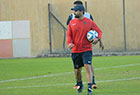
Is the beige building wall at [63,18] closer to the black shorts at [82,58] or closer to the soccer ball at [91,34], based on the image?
the black shorts at [82,58]

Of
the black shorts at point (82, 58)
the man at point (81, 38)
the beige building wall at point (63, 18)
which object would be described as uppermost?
the beige building wall at point (63, 18)

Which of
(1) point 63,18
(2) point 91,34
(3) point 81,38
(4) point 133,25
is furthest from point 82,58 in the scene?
(1) point 63,18

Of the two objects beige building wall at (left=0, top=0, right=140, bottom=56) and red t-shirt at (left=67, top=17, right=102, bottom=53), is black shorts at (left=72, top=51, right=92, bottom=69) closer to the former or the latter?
red t-shirt at (left=67, top=17, right=102, bottom=53)

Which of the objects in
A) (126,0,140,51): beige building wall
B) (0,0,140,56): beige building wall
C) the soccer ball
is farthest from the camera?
(0,0,140,56): beige building wall

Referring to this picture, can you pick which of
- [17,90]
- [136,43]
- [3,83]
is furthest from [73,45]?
[136,43]

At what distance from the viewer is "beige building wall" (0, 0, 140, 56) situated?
89.3 feet

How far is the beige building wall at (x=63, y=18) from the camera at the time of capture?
27219 mm

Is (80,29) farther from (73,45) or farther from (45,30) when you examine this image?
(45,30)

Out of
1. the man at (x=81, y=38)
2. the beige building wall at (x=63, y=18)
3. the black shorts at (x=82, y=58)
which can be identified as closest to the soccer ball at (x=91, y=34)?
the man at (x=81, y=38)

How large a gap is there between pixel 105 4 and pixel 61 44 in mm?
3509

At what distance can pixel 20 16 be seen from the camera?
2850 cm

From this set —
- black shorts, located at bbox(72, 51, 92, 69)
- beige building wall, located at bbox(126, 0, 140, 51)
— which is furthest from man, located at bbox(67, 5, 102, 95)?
beige building wall, located at bbox(126, 0, 140, 51)

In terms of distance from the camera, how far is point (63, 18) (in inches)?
1100

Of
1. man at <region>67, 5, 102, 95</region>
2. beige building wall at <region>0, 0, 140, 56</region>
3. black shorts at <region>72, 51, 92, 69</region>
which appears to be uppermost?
beige building wall at <region>0, 0, 140, 56</region>
